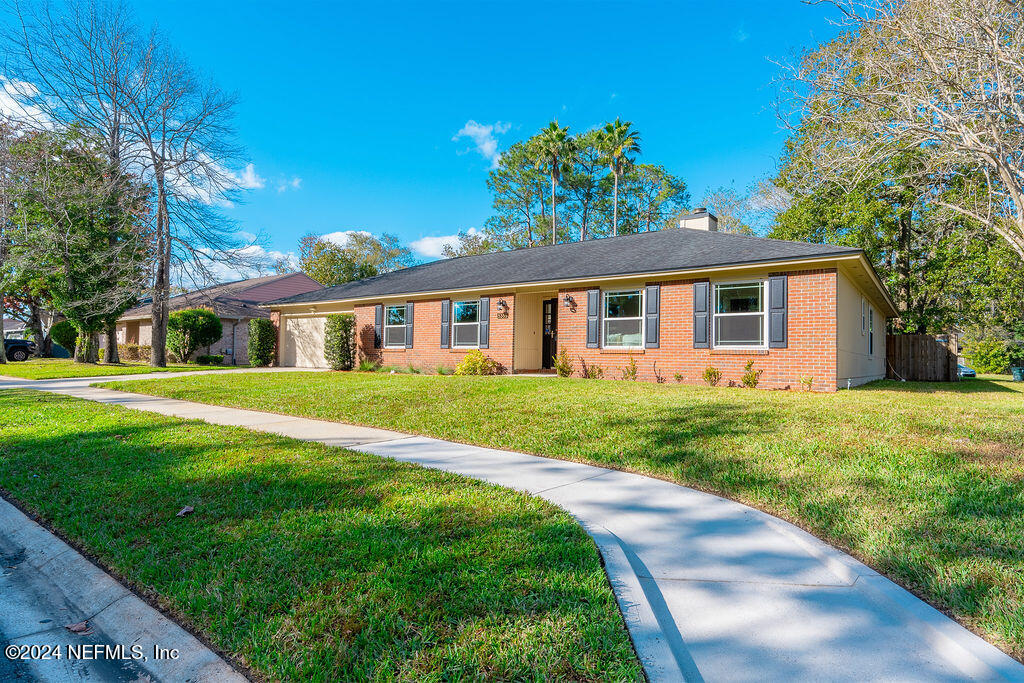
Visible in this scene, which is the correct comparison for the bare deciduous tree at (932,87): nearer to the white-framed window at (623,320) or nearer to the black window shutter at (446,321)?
the white-framed window at (623,320)

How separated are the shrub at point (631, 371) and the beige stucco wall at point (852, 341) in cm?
424

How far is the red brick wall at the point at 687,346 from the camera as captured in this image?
415 inches

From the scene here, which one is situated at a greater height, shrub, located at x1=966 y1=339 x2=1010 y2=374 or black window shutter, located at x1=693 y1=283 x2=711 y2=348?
black window shutter, located at x1=693 y1=283 x2=711 y2=348

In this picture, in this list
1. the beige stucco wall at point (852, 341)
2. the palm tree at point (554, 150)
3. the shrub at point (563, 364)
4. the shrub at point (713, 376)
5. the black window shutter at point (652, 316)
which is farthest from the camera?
the palm tree at point (554, 150)

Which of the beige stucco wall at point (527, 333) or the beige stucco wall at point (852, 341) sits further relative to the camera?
the beige stucco wall at point (527, 333)

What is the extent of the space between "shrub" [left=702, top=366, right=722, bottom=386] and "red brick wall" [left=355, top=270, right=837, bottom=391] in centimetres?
12

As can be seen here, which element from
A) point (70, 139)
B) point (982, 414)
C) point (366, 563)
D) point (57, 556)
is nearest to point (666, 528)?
point (366, 563)

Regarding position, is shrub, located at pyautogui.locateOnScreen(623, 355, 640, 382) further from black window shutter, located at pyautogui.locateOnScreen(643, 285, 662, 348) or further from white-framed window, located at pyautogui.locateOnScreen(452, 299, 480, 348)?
white-framed window, located at pyautogui.locateOnScreen(452, 299, 480, 348)

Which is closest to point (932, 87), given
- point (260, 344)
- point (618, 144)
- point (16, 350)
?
point (618, 144)

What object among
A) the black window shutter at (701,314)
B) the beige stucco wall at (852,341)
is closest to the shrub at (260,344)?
the black window shutter at (701,314)

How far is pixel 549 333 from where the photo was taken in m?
15.6

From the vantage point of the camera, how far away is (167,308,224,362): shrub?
73.2 feet

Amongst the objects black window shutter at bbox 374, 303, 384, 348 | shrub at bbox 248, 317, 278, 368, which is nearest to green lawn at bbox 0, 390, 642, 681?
black window shutter at bbox 374, 303, 384, 348

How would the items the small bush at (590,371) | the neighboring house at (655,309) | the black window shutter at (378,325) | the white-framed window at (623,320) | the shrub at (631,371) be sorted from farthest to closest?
1. the black window shutter at (378,325)
2. the small bush at (590,371)
3. the white-framed window at (623,320)
4. the shrub at (631,371)
5. the neighboring house at (655,309)
